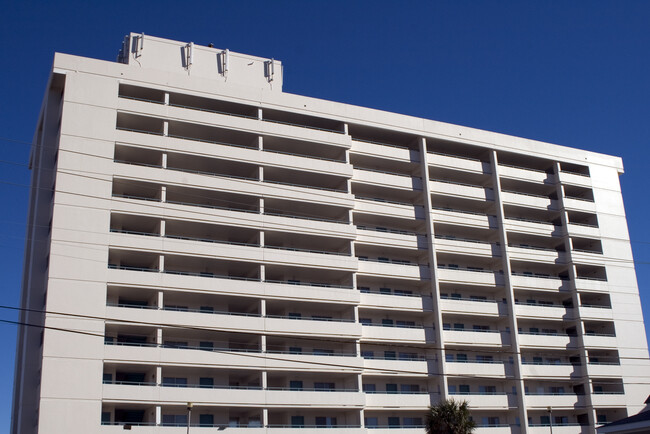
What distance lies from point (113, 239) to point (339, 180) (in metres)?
21.1

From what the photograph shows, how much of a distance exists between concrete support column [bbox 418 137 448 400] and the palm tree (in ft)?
30.3

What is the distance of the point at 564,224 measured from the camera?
78688 mm

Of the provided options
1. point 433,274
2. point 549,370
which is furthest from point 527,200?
point 549,370

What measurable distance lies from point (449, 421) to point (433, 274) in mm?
17120

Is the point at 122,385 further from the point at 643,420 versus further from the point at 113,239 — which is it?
the point at 643,420

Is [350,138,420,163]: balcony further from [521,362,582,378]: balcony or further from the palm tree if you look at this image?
the palm tree

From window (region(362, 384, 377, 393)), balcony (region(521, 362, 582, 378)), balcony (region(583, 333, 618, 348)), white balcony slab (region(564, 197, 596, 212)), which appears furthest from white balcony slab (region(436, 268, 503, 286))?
white balcony slab (region(564, 197, 596, 212))

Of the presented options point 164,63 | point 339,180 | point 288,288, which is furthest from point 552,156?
point 164,63

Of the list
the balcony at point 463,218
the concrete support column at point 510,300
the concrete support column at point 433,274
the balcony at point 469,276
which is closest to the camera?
the concrete support column at point 433,274

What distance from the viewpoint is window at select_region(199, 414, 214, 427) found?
58.8 meters

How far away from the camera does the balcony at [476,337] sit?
2714 inches

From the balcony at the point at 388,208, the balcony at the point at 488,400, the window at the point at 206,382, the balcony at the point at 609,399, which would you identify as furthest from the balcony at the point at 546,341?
the window at the point at 206,382

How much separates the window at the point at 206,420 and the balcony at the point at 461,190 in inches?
1155

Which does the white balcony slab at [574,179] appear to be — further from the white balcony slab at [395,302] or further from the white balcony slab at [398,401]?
the white balcony slab at [398,401]
